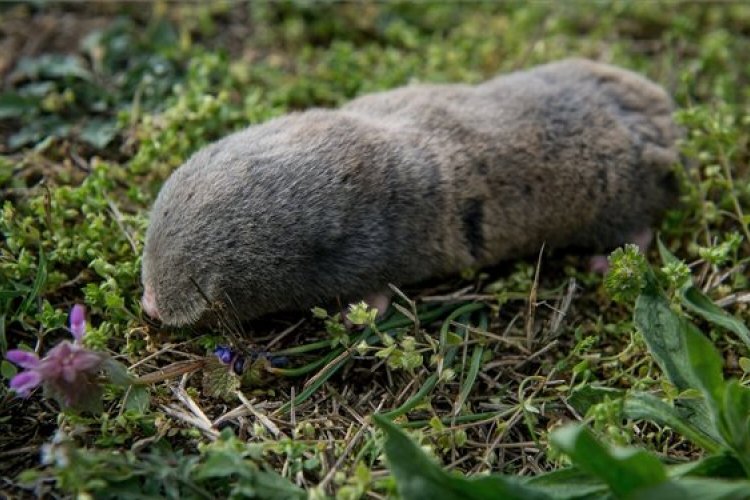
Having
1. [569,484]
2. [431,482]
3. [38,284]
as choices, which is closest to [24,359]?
[38,284]

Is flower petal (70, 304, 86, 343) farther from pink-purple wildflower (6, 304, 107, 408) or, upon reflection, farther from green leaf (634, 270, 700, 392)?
green leaf (634, 270, 700, 392)

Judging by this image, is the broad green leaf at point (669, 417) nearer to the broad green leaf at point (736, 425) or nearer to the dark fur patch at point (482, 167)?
the broad green leaf at point (736, 425)

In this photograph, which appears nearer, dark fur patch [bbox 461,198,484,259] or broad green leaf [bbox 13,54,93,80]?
dark fur patch [bbox 461,198,484,259]

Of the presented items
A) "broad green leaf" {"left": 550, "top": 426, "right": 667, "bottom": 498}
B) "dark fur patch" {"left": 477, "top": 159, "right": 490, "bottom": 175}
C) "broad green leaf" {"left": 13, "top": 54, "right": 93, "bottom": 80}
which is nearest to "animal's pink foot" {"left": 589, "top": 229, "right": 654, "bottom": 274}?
"dark fur patch" {"left": 477, "top": 159, "right": 490, "bottom": 175}

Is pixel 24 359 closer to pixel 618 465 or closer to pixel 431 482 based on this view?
pixel 431 482

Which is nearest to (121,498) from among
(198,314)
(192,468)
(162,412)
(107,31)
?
(192,468)
